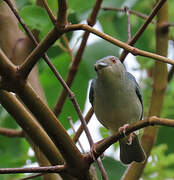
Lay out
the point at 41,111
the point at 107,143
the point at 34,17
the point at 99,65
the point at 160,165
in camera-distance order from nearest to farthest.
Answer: the point at 41,111 < the point at 107,143 < the point at 34,17 < the point at 99,65 < the point at 160,165

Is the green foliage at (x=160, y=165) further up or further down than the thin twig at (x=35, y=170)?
further down

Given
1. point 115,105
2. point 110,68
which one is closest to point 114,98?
point 115,105

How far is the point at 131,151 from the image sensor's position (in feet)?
11.5

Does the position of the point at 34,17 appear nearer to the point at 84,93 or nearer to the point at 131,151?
the point at 84,93

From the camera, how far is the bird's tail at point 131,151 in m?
3.21

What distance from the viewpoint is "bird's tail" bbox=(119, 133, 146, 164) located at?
321 centimetres

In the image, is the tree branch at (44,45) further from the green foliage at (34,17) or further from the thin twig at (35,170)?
the green foliage at (34,17)

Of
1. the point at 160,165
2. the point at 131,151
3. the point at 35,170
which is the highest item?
the point at 35,170

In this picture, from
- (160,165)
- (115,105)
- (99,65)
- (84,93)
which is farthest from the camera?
(160,165)

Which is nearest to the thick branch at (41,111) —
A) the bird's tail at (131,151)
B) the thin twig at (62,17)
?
the thin twig at (62,17)

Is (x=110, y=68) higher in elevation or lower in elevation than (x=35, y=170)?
lower

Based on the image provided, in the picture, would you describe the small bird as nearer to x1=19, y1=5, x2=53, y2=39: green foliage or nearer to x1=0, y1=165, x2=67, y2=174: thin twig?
x1=19, y1=5, x2=53, y2=39: green foliage

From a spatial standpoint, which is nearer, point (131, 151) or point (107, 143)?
point (107, 143)

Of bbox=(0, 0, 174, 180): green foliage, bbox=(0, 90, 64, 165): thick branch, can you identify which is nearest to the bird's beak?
bbox=(0, 0, 174, 180): green foliage
